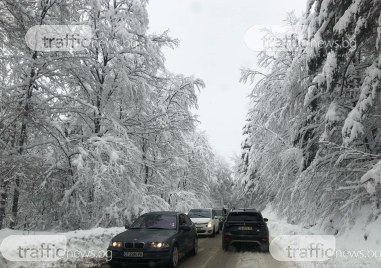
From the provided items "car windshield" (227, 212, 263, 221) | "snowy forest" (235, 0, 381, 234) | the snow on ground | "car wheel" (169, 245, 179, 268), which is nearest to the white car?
"snowy forest" (235, 0, 381, 234)

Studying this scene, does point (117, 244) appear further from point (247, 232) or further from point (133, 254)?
point (247, 232)

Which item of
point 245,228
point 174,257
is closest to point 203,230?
point 245,228

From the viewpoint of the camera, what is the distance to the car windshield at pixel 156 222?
1077 cm

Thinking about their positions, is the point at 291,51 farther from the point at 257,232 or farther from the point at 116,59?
the point at 257,232

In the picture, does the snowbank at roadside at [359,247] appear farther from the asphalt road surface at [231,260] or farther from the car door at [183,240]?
the car door at [183,240]

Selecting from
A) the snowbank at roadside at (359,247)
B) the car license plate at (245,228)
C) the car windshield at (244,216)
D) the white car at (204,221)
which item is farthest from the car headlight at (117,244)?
the white car at (204,221)

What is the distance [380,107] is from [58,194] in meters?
11.5

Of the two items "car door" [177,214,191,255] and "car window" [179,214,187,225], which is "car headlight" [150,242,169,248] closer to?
"car door" [177,214,191,255]

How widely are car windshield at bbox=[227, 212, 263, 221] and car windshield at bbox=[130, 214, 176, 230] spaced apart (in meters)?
3.77

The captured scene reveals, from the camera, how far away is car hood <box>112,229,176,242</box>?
9.34 meters

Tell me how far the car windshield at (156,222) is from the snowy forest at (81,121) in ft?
10.7

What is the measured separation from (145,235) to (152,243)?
569 mm

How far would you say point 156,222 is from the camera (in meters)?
11.0

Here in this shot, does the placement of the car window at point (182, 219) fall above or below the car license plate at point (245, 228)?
above
